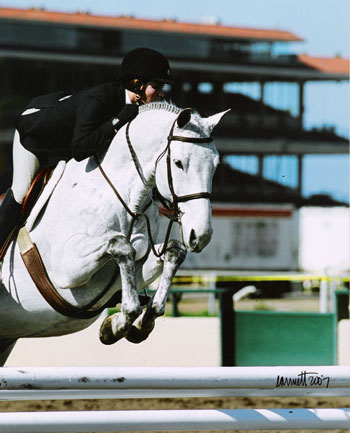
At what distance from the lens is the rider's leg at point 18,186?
14.1 feet

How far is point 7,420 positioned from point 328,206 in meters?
27.8

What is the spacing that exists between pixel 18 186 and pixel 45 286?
0.51 m

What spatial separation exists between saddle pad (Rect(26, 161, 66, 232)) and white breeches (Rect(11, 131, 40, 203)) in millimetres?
86

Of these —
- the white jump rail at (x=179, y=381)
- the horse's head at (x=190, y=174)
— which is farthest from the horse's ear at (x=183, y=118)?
the white jump rail at (x=179, y=381)

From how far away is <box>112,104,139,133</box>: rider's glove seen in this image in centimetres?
410

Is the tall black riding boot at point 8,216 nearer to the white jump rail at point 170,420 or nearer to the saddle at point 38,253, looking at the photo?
the saddle at point 38,253

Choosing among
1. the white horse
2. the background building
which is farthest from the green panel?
the background building

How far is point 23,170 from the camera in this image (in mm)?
4293

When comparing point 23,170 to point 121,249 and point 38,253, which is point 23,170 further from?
point 121,249

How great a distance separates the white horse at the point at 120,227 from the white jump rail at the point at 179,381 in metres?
Answer: 0.38

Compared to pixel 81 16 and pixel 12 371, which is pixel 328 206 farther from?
pixel 12 371

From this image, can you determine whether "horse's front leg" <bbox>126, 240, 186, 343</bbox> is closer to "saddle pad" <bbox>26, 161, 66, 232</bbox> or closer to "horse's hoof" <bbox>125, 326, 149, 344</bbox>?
"horse's hoof" <bbox>125, 326, 149, 344</bbox>

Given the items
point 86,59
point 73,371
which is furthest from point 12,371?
point 86,59

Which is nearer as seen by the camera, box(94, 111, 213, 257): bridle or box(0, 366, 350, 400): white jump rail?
box(0, 366, 350, 400): white jump rail
